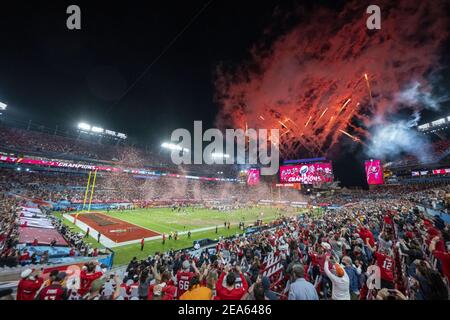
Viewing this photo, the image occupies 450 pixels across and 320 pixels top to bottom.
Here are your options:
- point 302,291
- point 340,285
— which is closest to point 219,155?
point 340,285

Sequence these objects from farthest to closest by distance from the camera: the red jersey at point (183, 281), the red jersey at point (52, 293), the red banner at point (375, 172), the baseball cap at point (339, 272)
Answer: the red banner at point (375, 172) < the red jersey at point (183, 281) < the baseball cap at point (339, 272) < the red jersey at point (52, 293)

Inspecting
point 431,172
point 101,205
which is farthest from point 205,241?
point 431,172

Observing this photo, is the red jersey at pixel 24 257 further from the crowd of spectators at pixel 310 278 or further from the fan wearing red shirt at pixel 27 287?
the fan wearing red shirt at pixel 27 287

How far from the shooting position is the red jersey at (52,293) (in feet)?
12.4

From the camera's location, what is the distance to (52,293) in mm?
3820

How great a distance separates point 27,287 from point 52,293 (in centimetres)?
78

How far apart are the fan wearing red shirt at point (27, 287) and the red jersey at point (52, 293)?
52cm

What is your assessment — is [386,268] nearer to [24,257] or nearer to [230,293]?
[230,293]

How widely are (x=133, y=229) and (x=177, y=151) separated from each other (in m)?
62.6

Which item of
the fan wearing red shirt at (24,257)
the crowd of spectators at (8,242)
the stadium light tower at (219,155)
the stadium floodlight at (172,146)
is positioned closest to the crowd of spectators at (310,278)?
the crowd of spectators at (8,242)

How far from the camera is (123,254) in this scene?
1510 centimetres

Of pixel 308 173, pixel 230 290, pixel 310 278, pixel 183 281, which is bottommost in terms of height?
pixel 310 278

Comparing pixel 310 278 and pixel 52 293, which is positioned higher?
pixel 52 293
